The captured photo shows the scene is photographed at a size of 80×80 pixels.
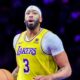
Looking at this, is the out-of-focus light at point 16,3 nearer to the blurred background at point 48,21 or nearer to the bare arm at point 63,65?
the blurred background at point 48,21

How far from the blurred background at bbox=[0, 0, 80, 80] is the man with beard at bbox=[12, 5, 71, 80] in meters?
3.11

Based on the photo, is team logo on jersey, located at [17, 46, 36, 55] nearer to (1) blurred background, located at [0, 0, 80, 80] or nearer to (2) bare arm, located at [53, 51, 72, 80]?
(2) bare arm, located at [53, 51, 72, 80]

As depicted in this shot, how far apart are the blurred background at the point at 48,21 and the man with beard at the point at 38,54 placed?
311 cm

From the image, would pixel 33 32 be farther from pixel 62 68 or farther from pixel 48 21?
pixel 48 21

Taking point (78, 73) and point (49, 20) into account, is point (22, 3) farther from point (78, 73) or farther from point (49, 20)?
point (78, 73)

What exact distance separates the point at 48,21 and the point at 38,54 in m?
3.51

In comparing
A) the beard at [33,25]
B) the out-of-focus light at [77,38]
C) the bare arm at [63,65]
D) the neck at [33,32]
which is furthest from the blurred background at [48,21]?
the bare arm at [63,65]

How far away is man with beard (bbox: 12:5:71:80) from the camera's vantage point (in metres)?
3.70

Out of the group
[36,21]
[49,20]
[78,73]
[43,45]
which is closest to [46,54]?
[43,45]

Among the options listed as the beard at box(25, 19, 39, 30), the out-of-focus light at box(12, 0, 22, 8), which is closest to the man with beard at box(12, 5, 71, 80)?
the beard at box(25, 19, 39, 30)

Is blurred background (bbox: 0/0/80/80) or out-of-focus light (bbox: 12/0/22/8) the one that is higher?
out-of-focus light (bbox: 12/0/22/8)

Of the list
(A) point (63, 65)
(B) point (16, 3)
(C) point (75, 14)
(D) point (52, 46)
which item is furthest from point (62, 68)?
(B) point (16, 3)

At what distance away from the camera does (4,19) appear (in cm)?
741

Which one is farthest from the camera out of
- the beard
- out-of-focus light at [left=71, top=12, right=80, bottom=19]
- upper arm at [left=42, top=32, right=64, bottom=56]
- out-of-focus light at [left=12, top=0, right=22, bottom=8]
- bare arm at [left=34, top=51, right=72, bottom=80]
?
out-of-focus light at [left=12, top=0, right=22, bottom=8]
